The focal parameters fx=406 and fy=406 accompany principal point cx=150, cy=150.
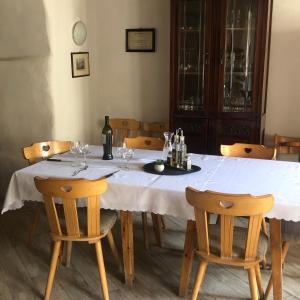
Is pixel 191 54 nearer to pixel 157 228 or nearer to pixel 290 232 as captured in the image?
pixel 157 228

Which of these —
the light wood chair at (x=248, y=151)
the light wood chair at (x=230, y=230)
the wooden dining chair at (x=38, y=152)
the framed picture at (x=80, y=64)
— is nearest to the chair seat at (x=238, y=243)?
the light wood chair at (x=230, y=230)

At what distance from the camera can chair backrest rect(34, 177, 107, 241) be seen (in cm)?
221

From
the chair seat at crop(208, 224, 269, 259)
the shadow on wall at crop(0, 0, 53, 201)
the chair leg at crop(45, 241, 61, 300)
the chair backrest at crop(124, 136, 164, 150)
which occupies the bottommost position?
the chair leg at crop(45, 241, 61, 300)

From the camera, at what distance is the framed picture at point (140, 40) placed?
14.1 feet

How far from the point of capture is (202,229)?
6.96ft

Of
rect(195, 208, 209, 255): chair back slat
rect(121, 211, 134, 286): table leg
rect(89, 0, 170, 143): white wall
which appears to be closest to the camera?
rect(195, 208, 209, 255): chair back slat

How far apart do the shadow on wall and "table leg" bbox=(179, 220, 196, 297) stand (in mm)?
2135

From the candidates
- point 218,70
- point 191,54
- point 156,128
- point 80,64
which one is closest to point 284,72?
point 218,70

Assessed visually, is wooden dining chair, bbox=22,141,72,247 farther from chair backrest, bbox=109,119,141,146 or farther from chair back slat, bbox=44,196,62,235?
chair backrest, bbox=109,119,141,146

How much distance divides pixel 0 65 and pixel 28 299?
2415 mm

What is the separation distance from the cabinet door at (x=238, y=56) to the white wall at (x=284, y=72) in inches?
12.8

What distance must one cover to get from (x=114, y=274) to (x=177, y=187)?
862 mm

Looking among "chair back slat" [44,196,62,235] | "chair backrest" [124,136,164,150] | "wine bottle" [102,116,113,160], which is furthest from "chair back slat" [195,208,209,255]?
"chair backrest" [124,136,164,150]

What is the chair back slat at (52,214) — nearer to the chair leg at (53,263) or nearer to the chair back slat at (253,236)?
the chair leg at (53,263)
